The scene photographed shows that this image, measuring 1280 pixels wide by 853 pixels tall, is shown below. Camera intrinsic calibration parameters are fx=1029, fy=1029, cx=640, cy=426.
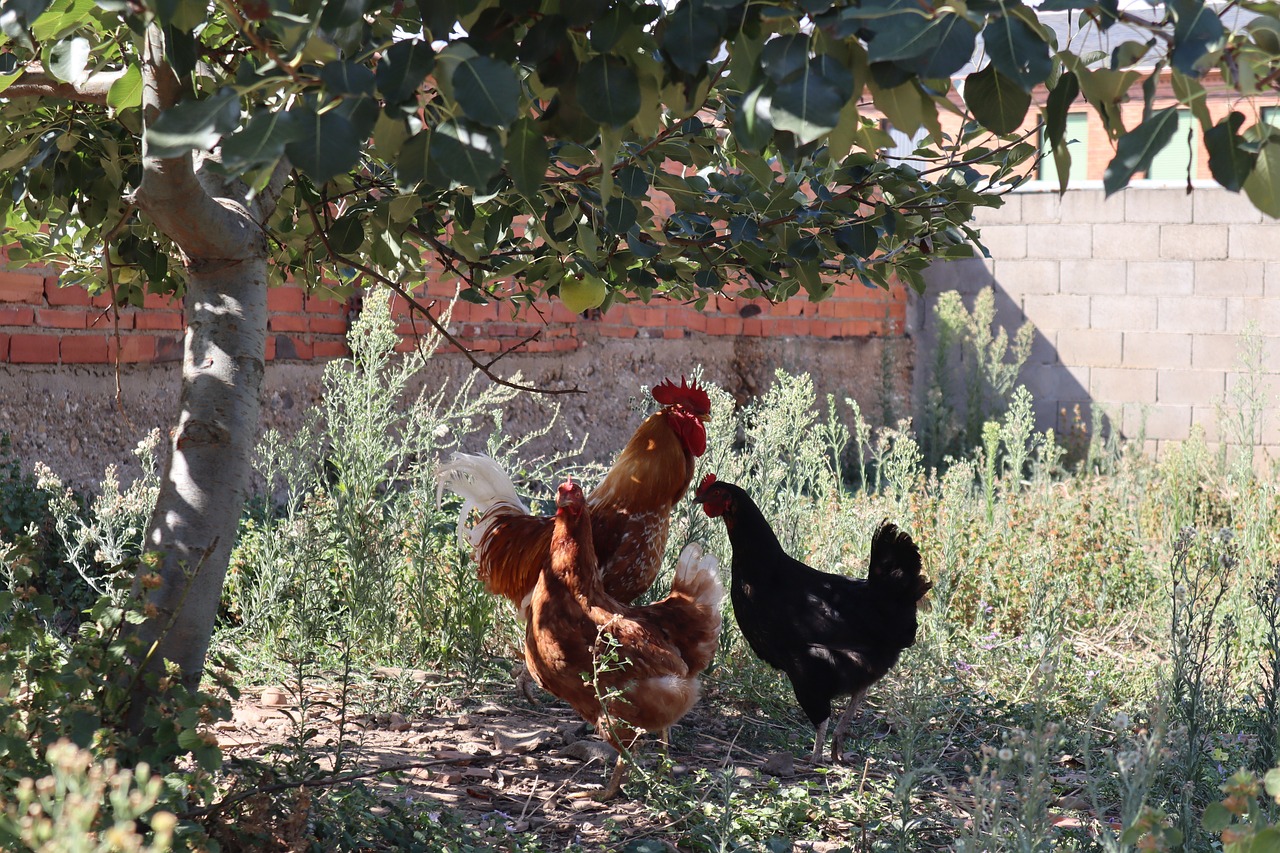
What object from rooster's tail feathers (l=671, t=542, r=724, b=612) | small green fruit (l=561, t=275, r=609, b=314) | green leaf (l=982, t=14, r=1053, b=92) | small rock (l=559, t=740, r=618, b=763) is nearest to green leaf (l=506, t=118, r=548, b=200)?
green leaf (l=982, t=14, r=1053, b=92)

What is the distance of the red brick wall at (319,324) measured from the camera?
418 cm

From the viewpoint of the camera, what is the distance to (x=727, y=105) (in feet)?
6.14

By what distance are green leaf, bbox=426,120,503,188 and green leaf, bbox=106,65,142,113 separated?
0.82 metres

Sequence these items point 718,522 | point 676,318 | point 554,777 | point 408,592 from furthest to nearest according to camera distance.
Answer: point 676,318 < point 718,522 < point 408,592 < point 554,777

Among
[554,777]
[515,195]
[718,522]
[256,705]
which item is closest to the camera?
[515,195]

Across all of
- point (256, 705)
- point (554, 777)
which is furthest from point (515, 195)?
point (256, 705)

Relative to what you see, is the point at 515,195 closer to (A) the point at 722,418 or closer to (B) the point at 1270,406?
(A) the point at 722,418

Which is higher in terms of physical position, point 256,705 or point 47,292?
point 47,292

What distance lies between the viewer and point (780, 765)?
3119 mm

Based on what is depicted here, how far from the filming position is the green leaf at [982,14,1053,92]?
909mm

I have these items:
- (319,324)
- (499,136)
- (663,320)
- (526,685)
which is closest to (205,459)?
(499,136)

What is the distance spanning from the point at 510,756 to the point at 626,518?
84 centimetres

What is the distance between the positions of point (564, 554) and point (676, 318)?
4805mm

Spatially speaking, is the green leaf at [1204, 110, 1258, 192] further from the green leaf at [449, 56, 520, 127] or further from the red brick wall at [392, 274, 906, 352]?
the red brick wall at [392, 274, 906, 352]
